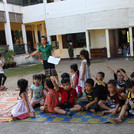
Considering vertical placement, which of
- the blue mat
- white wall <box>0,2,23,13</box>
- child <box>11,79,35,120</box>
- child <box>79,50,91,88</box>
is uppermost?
white wall <box>0,2,23,13</box>

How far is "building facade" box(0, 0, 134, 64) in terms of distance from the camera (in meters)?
12.8

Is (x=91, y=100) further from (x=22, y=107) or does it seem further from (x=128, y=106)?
(x=22, y=107)

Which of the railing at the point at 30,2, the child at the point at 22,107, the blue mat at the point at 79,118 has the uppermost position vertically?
the railing at the point at 30,2

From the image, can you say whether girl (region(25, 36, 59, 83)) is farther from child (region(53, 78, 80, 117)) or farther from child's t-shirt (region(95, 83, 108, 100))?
child's t-shirt (region(95, 83, 108, 100))

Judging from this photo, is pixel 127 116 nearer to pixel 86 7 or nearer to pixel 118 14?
pixel 118 14

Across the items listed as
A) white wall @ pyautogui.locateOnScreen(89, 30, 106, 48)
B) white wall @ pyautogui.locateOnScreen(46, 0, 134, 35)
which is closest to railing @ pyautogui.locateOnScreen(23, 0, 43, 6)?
white wall @ pyautogui.locateOnScreen(46, 0, 134, 35)

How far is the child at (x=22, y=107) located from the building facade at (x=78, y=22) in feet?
34.4

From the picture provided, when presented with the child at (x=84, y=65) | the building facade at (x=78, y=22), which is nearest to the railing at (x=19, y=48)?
the building facade at (x=78, y=22)

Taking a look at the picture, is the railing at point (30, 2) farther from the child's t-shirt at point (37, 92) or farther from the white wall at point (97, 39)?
the child's t-shirt at point (37, 92)

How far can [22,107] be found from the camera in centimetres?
390

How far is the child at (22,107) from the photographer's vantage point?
381 cm

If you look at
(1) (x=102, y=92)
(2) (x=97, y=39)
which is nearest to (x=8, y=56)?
(2) (x=97, y=39)

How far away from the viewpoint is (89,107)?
3850 millimetres

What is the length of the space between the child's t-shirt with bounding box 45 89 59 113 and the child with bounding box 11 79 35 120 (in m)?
0.37
